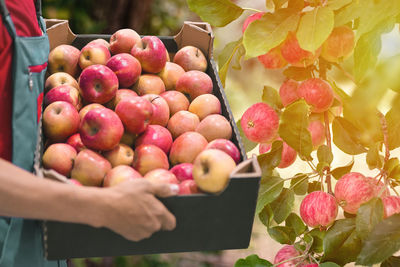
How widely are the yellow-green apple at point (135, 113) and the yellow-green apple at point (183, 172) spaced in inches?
5.0

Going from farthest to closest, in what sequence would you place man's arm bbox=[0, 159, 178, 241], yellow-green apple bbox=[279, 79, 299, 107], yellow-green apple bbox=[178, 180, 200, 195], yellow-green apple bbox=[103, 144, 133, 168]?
yellow-green apple bbox=[279, 79, 299, 107] → yellow-green apple bbox=[103, 144, 133, 168] → yellow-green apple bbox=[178, 180, 200, 195] → man's arm bbox=[0, 159, 178, 241]

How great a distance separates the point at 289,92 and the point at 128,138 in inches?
16.2

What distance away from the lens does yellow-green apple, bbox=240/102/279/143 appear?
43.8 inches

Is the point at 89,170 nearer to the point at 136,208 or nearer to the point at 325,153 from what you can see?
the point at 136,208

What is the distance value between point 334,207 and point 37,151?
0.61m

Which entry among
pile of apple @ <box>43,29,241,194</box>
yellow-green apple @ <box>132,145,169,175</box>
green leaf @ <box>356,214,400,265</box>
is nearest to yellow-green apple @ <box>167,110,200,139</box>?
pile of apple @ <box>43,29,241,194</box>

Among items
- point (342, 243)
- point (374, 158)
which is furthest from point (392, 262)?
point (374, 158)

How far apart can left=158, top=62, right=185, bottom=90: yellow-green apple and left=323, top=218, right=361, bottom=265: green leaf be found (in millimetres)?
517

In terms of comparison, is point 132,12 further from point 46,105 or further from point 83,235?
point 83,235

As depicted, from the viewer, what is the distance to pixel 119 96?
3.55 ft

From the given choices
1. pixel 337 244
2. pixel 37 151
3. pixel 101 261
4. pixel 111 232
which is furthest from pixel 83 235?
pixel 101 261

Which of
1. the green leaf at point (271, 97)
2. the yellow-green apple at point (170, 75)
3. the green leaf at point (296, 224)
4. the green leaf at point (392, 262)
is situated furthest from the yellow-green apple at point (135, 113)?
the green leaf at point (392, 262)

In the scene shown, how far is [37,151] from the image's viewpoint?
0.89 meters

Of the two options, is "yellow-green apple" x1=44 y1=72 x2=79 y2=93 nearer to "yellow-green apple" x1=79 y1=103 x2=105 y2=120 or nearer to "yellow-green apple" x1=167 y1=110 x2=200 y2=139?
"yellow-green apple" x1=79 y1=103 x2=105 y2=120
